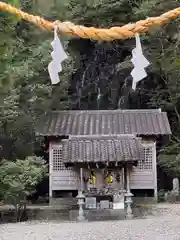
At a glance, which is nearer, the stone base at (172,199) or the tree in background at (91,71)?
the tree in background at (91,71)

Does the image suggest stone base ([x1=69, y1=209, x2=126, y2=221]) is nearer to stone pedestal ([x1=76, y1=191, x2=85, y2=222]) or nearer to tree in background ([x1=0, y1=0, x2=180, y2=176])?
stone pedestal ([x1=76, y1=191, x2=85, y2=222])

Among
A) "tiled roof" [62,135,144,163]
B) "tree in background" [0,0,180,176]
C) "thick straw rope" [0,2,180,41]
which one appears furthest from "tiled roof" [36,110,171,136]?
"thick straw rope" [0,2,180,41]

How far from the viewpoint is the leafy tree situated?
1245 cm

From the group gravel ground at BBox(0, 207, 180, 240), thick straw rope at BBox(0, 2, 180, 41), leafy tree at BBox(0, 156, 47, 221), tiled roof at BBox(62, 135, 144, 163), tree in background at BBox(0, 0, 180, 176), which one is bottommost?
gravel ground at BBox(0, 207, 180, 240)

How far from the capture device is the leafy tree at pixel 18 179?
1245 centimetres

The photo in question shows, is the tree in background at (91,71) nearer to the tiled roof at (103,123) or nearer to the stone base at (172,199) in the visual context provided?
the tiled roof at (103,123)

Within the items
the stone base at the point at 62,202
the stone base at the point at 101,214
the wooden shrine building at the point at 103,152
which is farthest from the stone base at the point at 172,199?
the stone base at the point at 101,214

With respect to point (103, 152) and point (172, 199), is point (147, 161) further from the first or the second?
point (103, 152)

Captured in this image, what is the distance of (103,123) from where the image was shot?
16141mm

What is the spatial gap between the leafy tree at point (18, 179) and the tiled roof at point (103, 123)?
7.58ft

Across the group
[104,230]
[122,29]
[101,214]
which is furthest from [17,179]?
[122,29]

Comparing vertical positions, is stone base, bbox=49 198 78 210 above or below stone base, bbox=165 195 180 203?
below

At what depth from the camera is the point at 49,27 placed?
7.85ft

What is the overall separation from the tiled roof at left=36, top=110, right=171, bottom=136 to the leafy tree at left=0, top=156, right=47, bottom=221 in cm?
231
